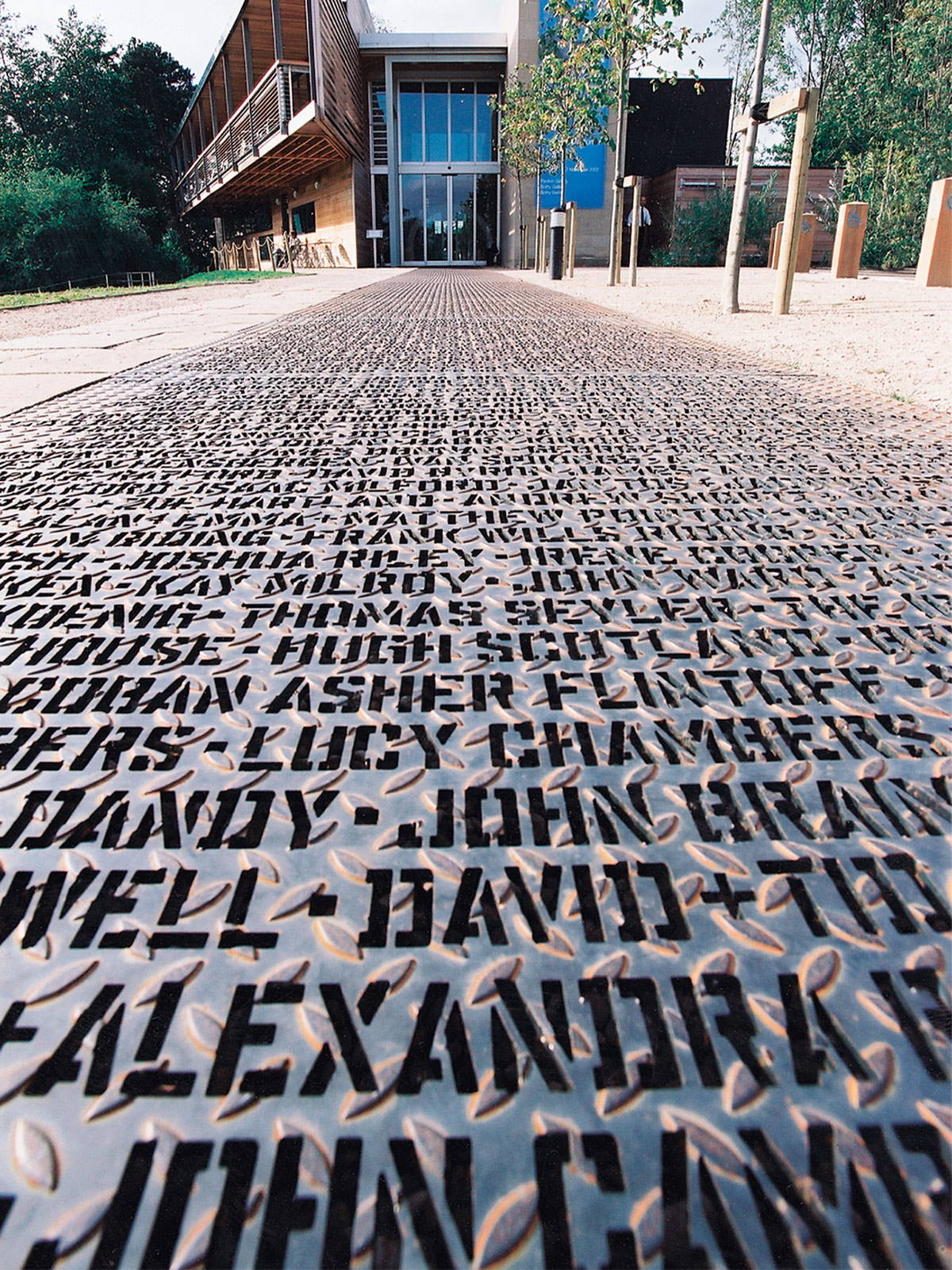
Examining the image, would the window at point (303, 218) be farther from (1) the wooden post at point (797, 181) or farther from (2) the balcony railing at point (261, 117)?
(1) the wooden post at point (797, 181)

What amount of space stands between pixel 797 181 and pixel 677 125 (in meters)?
35.3

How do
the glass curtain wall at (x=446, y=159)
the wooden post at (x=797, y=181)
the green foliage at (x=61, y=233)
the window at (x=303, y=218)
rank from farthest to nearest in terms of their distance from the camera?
1. the window at (x=303, y=218)
2. the glass curtain wall at (x=446, y=159)
3. the green foliage at (x=61, y=233)
4. the wooden post at (x=797, y=181)

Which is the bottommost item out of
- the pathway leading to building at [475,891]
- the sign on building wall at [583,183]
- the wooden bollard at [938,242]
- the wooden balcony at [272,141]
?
the pathway leading to building at [475,891]

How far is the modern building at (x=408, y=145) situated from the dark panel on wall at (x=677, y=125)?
0.23ft

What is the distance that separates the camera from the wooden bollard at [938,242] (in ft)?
45.8

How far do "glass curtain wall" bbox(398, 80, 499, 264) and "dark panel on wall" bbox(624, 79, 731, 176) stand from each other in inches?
270

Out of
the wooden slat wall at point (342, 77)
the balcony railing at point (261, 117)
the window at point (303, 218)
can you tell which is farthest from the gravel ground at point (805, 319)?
the window at point (303, 218)

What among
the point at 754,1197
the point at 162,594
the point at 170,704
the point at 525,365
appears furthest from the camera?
the point at 525,365

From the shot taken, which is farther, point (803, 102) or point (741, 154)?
point (741, 154)

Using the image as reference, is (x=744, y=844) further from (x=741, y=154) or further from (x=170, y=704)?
(x=741, y=154)

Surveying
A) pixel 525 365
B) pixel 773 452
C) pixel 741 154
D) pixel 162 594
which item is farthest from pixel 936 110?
pixel 162 594

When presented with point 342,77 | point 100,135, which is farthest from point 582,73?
point 100,135

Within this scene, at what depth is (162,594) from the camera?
2.01 m

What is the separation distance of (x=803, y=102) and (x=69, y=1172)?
37.7 feet
